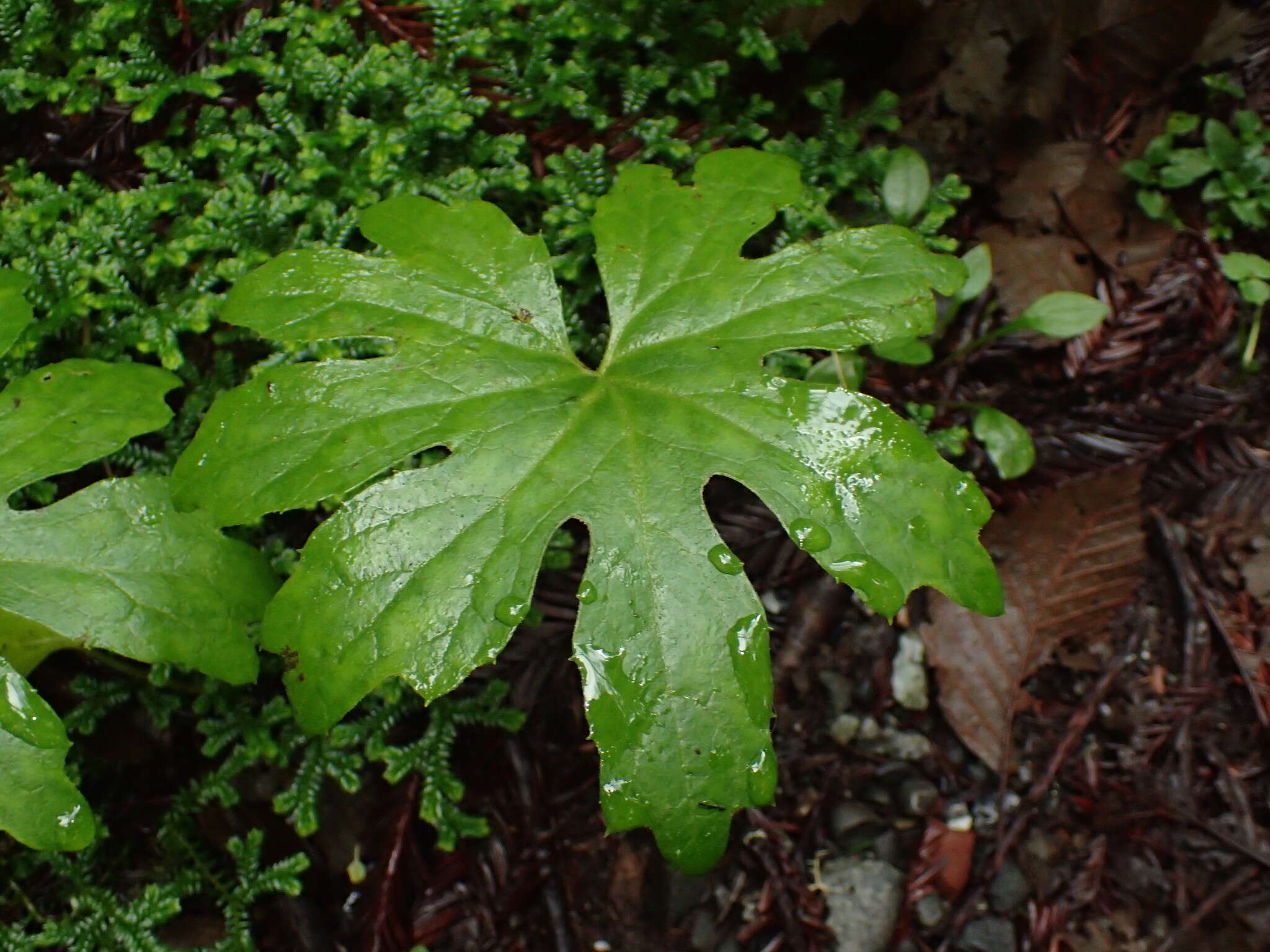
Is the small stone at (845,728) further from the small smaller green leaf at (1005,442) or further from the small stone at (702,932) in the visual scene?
the small smaller green leaf at (1005,442)

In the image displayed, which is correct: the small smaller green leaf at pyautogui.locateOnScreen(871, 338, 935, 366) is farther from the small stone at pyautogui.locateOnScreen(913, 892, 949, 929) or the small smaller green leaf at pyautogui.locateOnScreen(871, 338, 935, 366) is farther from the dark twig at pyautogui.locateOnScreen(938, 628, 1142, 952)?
the small stone at pyautogui.locateOnScreen(913, 892, 949, 929)

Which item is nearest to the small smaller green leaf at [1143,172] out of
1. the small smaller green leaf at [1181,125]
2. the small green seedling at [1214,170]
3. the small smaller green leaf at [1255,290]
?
the small green seedling at [1214,170]

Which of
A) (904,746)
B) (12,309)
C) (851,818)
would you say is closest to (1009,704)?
(904,746)

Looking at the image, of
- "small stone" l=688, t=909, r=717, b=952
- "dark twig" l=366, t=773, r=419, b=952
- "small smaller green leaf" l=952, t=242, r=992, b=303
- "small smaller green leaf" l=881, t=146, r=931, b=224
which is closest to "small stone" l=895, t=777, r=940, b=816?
"small stone" l=688, t=909, r=717, b=952

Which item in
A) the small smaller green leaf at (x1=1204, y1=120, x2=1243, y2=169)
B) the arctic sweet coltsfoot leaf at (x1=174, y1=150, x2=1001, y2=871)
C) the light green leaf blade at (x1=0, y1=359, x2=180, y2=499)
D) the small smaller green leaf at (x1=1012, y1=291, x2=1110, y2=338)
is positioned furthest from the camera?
the small smaller green leaf at (x1=1204, y1=120, x2=1243, y2=169)

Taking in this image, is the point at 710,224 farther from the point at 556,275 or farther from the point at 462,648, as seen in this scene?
the point at 462,648

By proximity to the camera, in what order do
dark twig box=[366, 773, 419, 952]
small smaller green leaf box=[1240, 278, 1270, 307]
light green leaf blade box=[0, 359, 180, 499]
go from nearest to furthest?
light green leaf blade box=[0, 359, 180, 499]
dark twig box=[366, 773, 419, 952]
small smaller green leaf box=[1240, 278, 1270, 307]
